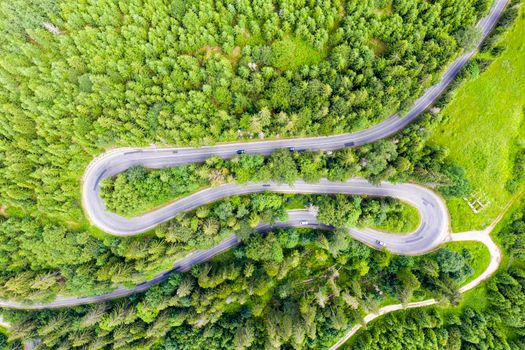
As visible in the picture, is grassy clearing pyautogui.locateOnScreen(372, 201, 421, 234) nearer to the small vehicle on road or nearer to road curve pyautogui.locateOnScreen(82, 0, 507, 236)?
the small vehicle on road

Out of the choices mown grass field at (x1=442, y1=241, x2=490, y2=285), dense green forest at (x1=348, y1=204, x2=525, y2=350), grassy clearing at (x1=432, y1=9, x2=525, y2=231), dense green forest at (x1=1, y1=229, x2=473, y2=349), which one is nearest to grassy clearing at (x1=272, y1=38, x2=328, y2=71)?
grassy clearing at (x1=432, y1=9, x2=525, y2=231)

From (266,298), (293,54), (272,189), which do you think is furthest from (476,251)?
(293,54)

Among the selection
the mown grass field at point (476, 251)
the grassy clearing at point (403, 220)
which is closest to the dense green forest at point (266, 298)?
the mown grass field at point (476, 251)

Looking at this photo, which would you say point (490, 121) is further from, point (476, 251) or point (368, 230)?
point (368, 230)

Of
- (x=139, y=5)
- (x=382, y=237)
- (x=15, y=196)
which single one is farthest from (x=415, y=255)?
(x=15, y=196)

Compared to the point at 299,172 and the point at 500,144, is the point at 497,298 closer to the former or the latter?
the point at 500,144

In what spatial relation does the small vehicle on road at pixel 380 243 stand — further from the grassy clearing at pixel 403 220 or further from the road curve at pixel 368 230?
the grassy clearing at pixel 403 220
